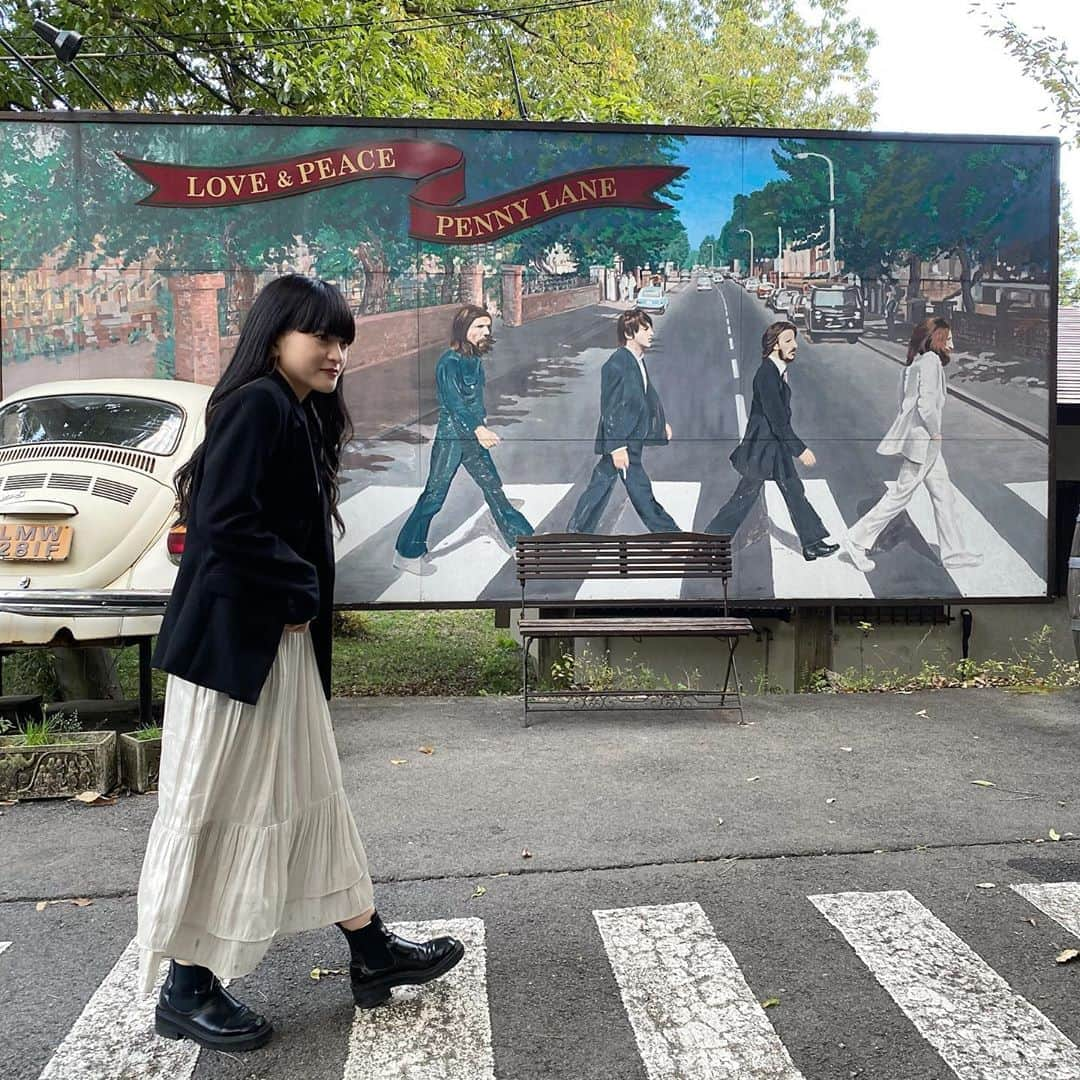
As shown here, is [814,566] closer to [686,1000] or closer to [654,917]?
[654,917]

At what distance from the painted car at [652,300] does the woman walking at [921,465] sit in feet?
6.89

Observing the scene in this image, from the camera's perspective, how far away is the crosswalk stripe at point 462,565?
9.09 meters

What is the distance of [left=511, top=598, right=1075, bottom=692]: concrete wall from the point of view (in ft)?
36.3

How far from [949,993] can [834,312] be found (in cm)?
661

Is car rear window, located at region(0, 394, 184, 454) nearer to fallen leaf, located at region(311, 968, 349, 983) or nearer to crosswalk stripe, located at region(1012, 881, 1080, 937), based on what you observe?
fallen leaf, located at region(311, 968, 349, 983)

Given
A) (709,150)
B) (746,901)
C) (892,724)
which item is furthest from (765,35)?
(746,901)

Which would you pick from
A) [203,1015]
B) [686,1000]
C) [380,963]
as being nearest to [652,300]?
[686,1000]

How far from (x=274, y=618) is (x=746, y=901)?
7.83 feet

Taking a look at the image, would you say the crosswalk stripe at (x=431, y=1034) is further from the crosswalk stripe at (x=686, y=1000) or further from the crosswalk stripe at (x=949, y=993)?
the crosswalk stripe at (x=949, y=993)

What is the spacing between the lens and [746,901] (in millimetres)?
4641

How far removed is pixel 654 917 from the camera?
447cm

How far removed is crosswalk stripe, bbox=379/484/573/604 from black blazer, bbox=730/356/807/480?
178 centimetres

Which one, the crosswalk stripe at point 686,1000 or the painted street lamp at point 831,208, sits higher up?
A: the painted street lamp at point 831,208

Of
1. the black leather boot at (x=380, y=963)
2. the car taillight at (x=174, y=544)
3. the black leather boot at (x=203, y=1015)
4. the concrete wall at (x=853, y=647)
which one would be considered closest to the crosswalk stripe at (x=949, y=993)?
the black leather boot at (x=380, y=963)
